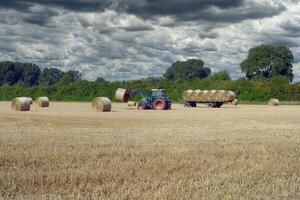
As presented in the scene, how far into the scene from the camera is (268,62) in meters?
105

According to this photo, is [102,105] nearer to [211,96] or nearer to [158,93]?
[158,93]

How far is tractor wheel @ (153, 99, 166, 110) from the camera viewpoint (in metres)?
39.2

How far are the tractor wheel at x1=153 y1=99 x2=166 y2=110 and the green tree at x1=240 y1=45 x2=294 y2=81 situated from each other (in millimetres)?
68092

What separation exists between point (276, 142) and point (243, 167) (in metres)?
4.76

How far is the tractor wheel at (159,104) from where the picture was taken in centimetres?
3916

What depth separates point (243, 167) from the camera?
8.93 meters

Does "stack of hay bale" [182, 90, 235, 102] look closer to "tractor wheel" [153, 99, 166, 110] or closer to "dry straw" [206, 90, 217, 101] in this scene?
"dry straw" [206, 90, 217, 101]

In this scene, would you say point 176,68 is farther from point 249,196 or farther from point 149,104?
point 249,196

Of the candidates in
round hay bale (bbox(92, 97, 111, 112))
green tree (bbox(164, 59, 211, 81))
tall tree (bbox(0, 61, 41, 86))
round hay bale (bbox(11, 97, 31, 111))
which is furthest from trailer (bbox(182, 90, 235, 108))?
tall tree (bbox(0, 61, 41, 86))

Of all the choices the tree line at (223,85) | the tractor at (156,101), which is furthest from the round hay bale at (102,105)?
the tree line at (223,85)

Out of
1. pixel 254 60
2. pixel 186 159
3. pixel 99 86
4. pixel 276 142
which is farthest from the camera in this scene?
pixel 254 60

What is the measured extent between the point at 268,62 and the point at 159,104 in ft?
232

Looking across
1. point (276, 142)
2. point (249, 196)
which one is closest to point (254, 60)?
point (276, 142)

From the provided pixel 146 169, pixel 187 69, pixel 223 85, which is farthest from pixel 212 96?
pixel 187 69
